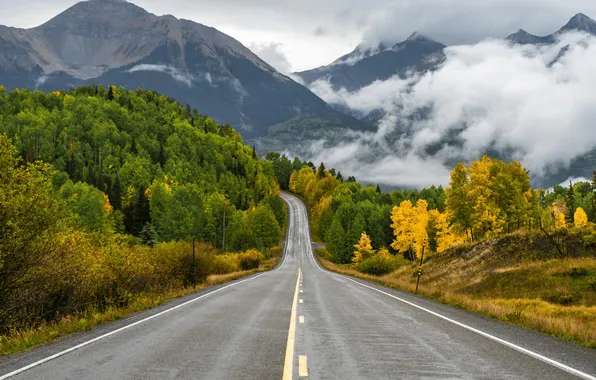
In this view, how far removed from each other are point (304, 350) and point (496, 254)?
29129 millimetres

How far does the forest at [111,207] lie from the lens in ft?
51.0

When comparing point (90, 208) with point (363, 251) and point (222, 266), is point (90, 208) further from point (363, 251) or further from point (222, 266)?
point (222, 266)

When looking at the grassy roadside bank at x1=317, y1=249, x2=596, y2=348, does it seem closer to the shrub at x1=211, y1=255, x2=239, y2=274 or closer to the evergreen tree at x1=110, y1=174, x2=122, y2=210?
the shrub at x1=211, y1=255, x2=239, y2=274

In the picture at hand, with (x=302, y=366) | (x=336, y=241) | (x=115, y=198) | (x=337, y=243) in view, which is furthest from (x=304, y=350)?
(x=115, y=198)

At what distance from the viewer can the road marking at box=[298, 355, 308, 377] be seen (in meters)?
8.04

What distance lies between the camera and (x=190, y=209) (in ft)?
336

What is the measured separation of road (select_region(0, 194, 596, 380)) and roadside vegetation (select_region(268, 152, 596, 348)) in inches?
115

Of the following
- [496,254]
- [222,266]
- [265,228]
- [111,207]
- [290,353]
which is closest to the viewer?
[290,353]

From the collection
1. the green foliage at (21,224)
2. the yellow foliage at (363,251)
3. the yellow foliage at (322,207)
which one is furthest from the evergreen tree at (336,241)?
the green foliage at (21,224)

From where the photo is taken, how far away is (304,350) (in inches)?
397

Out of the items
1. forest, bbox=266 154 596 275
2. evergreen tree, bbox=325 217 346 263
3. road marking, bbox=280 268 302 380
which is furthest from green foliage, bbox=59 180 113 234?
road marking, bbox=280 268 302 380

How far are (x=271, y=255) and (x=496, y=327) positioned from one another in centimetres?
8638

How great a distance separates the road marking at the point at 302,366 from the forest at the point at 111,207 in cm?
977

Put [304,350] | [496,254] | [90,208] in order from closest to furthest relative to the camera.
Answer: [304,350]
[496,254]
[90,208]
